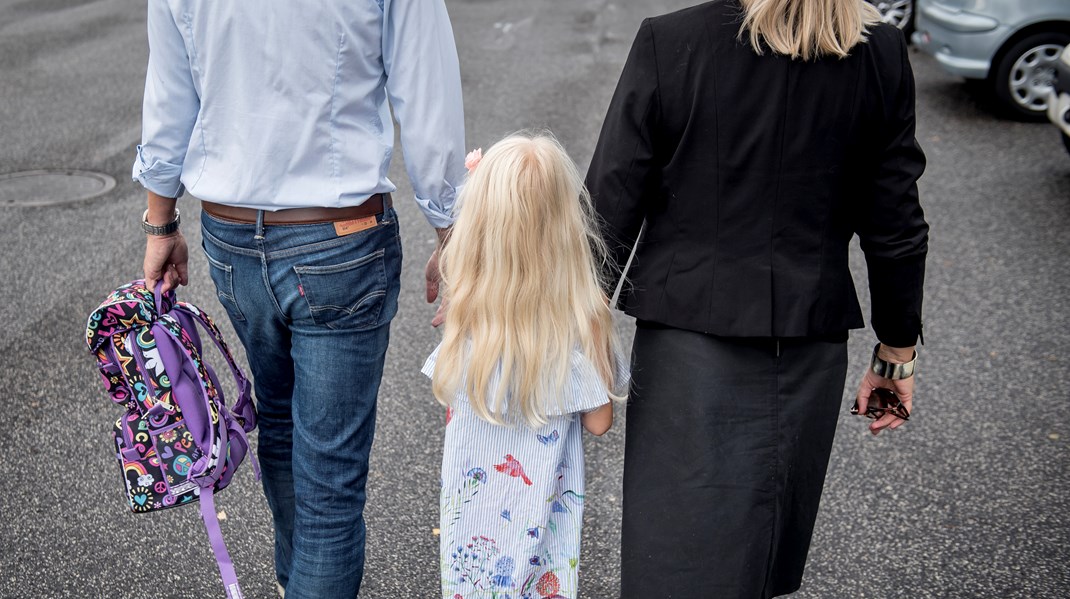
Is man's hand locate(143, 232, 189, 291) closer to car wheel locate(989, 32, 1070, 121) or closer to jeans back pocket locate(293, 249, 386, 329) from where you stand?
jeans back pocket locate(293, 249, 386, 329)

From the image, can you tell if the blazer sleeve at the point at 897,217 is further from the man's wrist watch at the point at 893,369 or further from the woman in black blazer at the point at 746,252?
the man's wrist watch at the point at 893,369

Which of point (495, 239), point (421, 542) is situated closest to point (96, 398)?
point (421, 542)

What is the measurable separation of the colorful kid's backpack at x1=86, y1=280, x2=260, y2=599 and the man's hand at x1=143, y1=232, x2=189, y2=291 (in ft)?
0.10

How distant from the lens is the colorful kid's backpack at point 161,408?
2.23 meters

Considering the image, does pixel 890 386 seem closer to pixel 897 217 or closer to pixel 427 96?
pixel 897 217

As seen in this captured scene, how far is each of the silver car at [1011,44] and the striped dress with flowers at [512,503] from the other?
6480 millimetres

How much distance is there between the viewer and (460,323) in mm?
2113

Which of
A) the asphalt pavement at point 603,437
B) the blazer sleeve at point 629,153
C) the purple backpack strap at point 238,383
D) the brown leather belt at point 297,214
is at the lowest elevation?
the asphalt pavement at point 603,437

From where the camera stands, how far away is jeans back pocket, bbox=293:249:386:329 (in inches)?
83.3

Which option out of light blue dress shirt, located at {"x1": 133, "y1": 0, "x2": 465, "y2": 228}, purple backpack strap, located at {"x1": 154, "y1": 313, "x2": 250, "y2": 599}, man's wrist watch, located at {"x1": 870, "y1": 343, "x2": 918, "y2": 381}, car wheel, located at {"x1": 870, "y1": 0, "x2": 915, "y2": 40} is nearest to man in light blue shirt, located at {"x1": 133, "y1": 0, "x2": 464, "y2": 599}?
light blue dress shirt, located at {"x1": 133, "y1": 0, "x2": 465, "y2": 228}

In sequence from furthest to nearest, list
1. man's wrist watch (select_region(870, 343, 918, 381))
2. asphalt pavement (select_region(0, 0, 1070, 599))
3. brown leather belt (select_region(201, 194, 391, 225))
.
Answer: asphalt pavement (select_region(0, 0, 1070, 599)) < man's wrist watch (select_region(870, 343, 918, 381)) < brown leather belt (select_region(201, 194, 391, 225))

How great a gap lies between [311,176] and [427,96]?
290 mm

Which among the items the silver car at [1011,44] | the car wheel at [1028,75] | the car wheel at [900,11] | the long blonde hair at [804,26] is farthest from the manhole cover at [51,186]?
the car wheel at [900,11]

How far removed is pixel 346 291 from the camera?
2.14 metres
